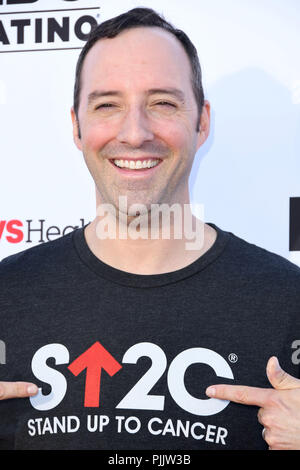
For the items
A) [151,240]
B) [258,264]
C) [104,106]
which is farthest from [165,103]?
[258,264]

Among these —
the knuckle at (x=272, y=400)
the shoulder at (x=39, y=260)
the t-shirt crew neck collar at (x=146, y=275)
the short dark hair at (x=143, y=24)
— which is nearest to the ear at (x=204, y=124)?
the short dark hair at (x=143, y=24)

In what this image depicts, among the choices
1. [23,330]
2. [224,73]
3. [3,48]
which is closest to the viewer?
[23,330]

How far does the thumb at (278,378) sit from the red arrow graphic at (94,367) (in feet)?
1.11

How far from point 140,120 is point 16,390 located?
69 centimetres

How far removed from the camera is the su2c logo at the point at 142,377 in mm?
1277

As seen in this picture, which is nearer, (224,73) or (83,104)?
(83,104)

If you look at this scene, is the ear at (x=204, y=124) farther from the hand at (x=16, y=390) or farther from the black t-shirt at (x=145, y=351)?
the hand at (x=16, y=390)

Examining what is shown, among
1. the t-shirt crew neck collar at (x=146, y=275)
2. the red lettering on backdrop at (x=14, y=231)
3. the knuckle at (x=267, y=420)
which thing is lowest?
the knuckle at (x=267, y=420)

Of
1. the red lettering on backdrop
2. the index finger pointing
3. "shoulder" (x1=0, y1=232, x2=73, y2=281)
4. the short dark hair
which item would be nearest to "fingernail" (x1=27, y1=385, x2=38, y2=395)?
"shoulder" (x1=0, y1=232, x2=73, y2=281)

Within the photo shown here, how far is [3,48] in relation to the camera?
5.97 ft

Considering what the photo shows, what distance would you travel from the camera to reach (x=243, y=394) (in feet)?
4.02
